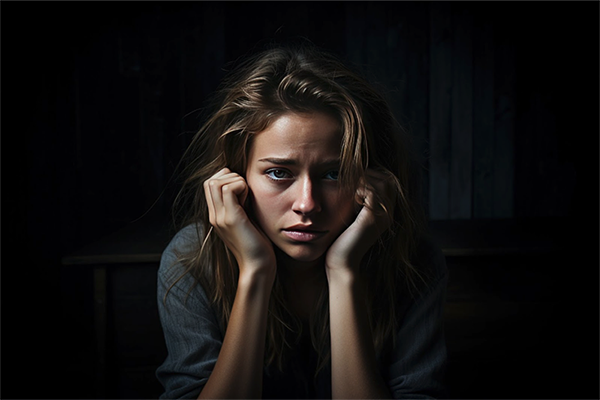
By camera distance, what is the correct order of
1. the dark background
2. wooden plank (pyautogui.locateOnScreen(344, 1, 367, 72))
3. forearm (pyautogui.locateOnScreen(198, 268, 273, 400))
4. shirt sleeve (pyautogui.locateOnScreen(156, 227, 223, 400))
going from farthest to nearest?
wooden plank (pyautogui.locateOnScreen(344, 1, 367, 72)) → the dark background → shirt sleeve (pyautogui.locateOnScreen(156, 227, 223, 400)) → forearm (pyautogui.locateOnScreen(198, 268, 273, 400))

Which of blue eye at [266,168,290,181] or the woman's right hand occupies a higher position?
blue eye at [266,168,290,181]

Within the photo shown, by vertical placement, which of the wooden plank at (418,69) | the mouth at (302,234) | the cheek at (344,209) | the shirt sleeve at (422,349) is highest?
the wooden plank at (418,69)

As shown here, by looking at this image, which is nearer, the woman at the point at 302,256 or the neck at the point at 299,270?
the woman at the point at 302,256

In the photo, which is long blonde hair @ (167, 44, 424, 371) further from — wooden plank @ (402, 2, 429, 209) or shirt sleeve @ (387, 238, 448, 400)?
wooden plank @ (402, 2, 429, 209)

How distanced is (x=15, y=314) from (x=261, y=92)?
180 centimetres

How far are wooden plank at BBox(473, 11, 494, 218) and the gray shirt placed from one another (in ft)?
5.08

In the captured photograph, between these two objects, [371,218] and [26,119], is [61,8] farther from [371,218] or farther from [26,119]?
[371,218]

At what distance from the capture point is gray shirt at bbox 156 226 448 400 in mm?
1212

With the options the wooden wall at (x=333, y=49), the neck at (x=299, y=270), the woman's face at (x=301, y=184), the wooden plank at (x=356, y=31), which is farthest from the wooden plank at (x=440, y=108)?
the woman's face at (x=301, y=184)

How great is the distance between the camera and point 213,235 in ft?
4.37

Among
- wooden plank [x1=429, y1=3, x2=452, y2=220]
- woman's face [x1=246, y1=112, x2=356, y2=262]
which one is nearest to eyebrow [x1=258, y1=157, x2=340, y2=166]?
woman's face [x1=246, y1=112, x2=356, y2=262]

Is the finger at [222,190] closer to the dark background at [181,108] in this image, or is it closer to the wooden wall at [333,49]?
the dark background at [181,108]

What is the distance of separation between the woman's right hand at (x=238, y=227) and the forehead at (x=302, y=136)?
10 cm

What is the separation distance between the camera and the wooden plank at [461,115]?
266cm
